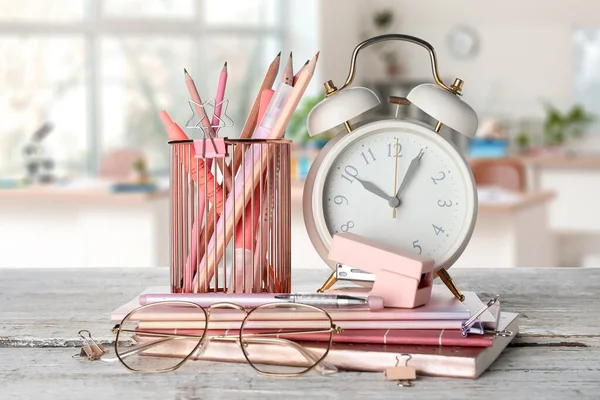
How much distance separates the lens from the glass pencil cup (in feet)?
2.63

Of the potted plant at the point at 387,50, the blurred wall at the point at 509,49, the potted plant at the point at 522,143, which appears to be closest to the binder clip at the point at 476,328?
the potted plant at the point at 522,143

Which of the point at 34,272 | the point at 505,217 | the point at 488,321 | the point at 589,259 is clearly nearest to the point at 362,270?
the point at 488,321

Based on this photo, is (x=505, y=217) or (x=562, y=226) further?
(x=562, y=226)

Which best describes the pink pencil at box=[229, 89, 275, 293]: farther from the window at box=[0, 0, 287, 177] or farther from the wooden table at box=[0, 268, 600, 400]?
the window at box=[0, 0, 287, 177]

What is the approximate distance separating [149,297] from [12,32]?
602 cm

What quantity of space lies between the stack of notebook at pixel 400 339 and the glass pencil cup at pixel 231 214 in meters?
0.07

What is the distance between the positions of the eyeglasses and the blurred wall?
6497mm

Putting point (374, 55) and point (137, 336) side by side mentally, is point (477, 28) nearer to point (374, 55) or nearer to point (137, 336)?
point (374, 55)

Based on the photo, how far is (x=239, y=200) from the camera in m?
0.81

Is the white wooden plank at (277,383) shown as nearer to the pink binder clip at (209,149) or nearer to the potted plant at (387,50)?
the pink binder clip at (209,149)

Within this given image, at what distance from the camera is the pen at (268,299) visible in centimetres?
75

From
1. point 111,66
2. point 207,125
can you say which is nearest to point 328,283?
point 207,125

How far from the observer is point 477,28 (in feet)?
23.9

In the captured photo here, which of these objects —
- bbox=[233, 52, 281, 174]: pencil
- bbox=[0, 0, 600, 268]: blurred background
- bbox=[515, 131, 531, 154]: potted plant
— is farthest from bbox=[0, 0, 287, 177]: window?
bbox=[233, 52, 281, 174]: pencil
